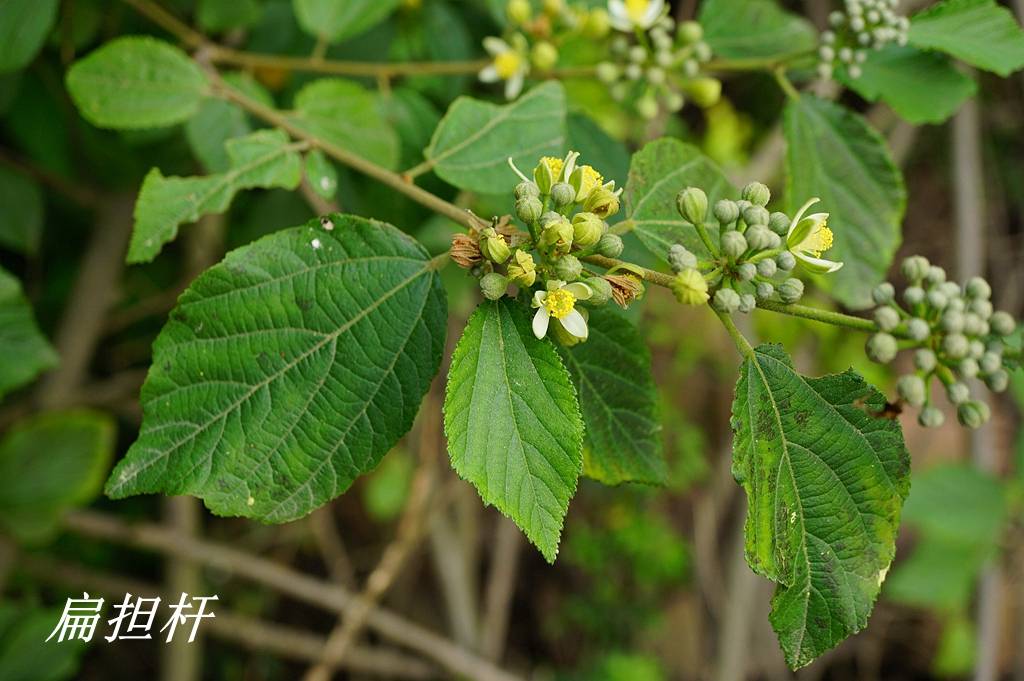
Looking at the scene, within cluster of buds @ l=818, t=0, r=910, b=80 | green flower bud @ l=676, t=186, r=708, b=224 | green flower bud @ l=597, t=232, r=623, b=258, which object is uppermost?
cluster of buds @ l=818, t=0, r=910, b=80

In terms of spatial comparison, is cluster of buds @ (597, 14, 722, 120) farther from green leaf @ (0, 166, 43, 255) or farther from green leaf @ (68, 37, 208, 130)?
green leaf @ (0, 166, 43, 255)

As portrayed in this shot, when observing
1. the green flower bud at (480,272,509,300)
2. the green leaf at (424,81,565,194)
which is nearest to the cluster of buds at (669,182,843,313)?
the green flower bud at (480,272,509,300)

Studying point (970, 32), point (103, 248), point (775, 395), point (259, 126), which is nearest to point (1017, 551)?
point (970, 32)

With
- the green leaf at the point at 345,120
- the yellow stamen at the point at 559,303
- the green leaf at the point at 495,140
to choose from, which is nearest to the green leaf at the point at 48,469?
the green leaf at the point at 345,120

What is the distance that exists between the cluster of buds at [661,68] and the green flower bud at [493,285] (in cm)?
74

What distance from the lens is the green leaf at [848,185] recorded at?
1.47 meters

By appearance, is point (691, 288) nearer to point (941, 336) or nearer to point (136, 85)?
point (941, 336)

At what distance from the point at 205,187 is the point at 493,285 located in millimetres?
574

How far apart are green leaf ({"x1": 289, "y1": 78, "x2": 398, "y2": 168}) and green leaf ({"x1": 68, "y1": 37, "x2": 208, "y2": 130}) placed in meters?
0.19

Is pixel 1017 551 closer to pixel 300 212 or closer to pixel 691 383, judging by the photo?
→ pixel 691 383

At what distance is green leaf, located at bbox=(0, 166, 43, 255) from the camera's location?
2.03 metres

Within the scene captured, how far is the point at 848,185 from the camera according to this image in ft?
4.96

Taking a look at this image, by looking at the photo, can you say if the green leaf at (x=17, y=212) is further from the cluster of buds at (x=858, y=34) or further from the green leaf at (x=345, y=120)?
the cluster of buds at (x=858, y=34)

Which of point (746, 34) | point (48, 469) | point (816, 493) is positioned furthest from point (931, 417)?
point (48, 469)
